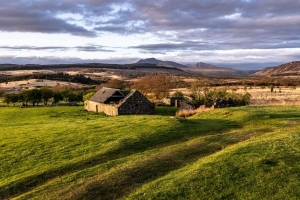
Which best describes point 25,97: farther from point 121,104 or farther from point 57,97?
point 121,104

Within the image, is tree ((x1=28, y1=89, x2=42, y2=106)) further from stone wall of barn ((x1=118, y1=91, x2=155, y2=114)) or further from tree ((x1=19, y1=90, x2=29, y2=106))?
stone wall of barn ((x1=118, y1=91, x2=155, y2=114))

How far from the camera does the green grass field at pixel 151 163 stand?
13414 mm

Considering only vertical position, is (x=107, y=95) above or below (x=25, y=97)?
above

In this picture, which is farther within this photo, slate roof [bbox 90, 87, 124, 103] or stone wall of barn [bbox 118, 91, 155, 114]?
slate roof [bbox 90, 87, 124, 103]

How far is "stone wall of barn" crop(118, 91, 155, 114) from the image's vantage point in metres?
46.1

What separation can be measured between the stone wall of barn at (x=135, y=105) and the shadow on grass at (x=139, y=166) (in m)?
19.6

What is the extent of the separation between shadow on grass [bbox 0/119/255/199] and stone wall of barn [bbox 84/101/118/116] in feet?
68.0

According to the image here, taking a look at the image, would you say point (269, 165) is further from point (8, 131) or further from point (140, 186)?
point (8, 131)

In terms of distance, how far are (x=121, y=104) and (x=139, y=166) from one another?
2985 cm

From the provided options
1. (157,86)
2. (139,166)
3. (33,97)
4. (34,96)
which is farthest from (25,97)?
(139,166)

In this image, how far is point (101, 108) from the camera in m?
51.1

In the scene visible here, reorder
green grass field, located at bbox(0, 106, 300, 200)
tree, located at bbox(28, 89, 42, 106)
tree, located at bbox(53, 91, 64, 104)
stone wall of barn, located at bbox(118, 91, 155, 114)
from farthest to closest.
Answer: tree, located at bbox(53, 91, 64, 104) → tree, located at bbox(28, 89, 42, 106) → stone wall of barn, located at bbox(118, 91, 155, 114) → green grass field, located at bbox(0, 106, 300, 200)

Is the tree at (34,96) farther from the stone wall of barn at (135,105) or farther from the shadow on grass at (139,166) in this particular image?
the shadow on grass at (139,166)

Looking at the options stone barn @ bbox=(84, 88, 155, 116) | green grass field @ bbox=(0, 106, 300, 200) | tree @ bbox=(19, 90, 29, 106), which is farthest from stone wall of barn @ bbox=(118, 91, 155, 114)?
tree @ bbox=(19, 90, 29, 106)
